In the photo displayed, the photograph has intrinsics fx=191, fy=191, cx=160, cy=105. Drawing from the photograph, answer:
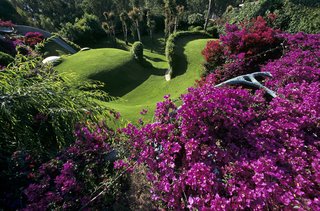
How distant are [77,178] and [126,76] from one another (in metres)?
14.0

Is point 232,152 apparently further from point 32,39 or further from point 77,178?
point 32,39

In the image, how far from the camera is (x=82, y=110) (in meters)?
3.39

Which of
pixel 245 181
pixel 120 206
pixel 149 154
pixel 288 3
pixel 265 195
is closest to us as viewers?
A: pixel 265 195

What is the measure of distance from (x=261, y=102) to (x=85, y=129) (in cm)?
326

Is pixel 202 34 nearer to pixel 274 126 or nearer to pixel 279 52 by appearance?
pixel 279 52

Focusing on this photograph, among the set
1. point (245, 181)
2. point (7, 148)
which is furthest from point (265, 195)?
point (7, 148)

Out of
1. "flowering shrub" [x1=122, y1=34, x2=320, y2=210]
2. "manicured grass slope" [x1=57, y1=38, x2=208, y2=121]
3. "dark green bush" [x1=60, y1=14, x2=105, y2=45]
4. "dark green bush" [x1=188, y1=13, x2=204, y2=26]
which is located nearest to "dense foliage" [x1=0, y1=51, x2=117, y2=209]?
"flowering shrub" [x1=122, y1=34, x2=320, y2=210]

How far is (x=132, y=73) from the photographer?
1720 cm

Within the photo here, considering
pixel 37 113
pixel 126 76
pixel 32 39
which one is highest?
pixel 37 113

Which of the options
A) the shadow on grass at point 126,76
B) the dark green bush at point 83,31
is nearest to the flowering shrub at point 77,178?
the shadow on grass at point 126,76

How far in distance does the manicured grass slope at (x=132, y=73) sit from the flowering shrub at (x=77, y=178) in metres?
8.90

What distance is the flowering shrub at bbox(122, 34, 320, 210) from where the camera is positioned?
225cm

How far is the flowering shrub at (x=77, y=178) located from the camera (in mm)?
2622

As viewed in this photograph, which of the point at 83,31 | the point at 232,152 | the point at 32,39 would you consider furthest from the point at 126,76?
the point at 83,31
